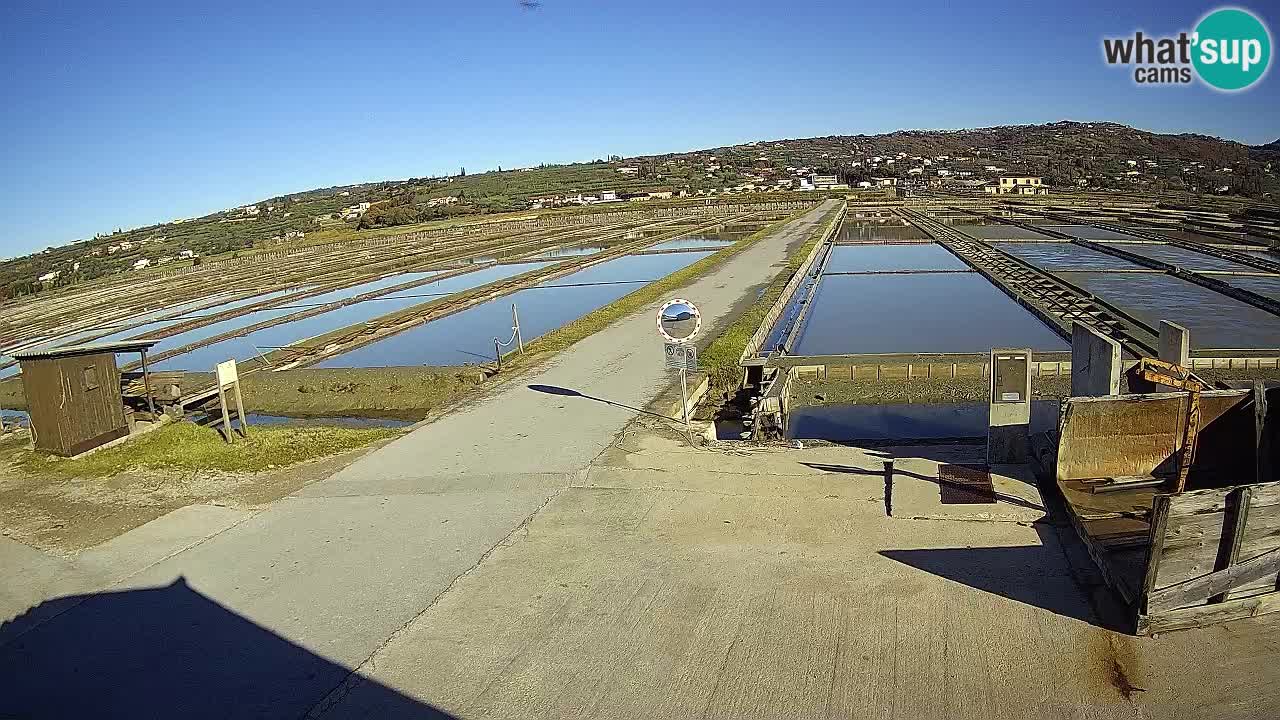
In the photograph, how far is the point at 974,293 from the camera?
26.0 m

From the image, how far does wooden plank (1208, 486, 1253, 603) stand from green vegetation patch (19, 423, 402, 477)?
8.98m

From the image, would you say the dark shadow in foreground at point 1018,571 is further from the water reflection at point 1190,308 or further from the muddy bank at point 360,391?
Result: the water reflection at point 1190,308

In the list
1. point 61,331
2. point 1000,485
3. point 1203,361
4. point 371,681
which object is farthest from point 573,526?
point 61,331

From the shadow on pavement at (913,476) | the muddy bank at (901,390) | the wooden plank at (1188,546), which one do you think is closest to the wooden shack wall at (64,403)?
the shadow on pavement at (913,476)

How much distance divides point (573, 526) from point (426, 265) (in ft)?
126

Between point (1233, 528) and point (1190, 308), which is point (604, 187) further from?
point (1233, 528)

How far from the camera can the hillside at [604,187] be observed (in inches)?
3017

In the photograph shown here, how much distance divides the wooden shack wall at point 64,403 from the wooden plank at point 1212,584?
12.0 meters

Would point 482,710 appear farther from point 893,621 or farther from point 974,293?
point 974,293

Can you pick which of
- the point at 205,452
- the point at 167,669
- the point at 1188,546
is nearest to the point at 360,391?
the point at 205,452

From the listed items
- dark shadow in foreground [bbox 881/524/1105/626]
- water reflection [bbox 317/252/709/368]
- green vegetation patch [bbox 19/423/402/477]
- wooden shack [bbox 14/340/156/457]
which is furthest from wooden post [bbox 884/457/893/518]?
water reflection [bbox 317/252/709/368]

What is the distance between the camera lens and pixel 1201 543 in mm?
5016

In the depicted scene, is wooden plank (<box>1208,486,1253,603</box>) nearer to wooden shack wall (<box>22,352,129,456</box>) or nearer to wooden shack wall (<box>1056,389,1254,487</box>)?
wooden shack wall (<box>1056,389,1254,487</box>)

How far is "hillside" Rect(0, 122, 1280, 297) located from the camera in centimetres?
7662
